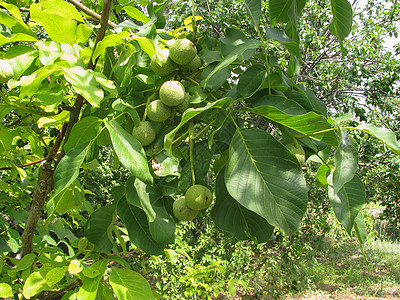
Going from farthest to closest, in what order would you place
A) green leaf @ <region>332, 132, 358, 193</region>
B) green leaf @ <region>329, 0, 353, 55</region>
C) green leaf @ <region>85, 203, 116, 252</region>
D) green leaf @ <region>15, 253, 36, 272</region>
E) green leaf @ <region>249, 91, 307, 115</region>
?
green leaf @ <region>15, 253, 36, 272</region> → green leaf @ <region>85, 203, 116, 252</region> → green leaf @ <region>329, 0, 353, 55</region> → green leaf @ <region>249, 91, 307, 115</region> → green leaf @ <region>332, 132, 358, 193</region>

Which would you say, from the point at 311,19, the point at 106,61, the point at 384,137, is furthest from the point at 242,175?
the point at 311,19

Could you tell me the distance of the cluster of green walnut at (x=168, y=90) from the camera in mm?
694

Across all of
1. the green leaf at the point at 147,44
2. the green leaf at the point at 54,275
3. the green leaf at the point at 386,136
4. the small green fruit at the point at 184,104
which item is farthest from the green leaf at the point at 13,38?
the green leaf at the point at 386,136

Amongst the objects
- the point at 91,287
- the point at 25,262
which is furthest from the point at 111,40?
the point at 25,262

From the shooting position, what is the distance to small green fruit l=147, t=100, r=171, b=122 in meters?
0.72

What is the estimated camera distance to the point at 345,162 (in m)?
0.57

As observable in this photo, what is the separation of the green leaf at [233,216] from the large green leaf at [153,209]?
4.5 inches

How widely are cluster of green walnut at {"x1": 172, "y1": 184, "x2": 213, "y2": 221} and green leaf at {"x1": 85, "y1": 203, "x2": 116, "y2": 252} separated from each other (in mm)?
246

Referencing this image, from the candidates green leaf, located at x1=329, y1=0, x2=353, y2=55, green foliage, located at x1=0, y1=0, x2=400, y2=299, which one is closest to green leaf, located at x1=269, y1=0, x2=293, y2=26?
green foliage, located at x1=0, y1=0, x2=400, y2=299

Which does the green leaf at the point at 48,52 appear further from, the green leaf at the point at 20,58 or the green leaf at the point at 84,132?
the green leaf at the point at 84,132

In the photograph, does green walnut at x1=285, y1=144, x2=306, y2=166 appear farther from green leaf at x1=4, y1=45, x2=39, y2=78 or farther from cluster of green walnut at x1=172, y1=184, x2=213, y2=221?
green leaf at x1=4, y1=45, x2=39, y2=78

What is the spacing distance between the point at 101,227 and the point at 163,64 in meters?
0.46

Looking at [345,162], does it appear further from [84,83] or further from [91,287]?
[91,287]

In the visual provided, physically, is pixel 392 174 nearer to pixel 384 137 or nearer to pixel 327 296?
pixel 327 296
